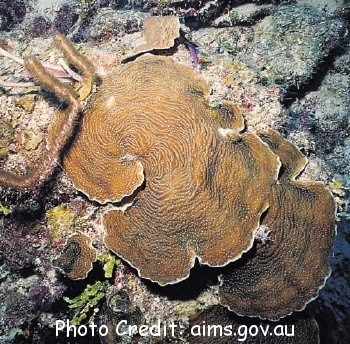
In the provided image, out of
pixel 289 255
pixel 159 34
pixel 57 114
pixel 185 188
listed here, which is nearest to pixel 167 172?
pixel 185 188

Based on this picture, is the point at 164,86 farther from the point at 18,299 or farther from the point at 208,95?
the point at 18,299

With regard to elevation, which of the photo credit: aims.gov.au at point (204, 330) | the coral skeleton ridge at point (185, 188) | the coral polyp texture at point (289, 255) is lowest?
the photo credit: aims.gov.au at point (204, 330)

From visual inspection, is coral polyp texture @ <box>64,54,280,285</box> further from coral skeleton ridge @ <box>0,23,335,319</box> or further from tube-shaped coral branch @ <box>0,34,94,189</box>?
tube-shaped coral branch @ <box>0,34,94,189</box>

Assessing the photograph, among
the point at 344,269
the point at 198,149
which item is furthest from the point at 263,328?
the point at 198,149

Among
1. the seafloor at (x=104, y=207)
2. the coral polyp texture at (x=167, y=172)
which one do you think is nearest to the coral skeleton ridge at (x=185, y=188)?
the coral polyp texture at (x=167, y=172)

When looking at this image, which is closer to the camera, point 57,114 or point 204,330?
point 57,114

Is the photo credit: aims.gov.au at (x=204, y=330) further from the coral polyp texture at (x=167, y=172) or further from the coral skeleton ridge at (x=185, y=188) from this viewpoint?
the coral polyp texture at (x=167, y=172)

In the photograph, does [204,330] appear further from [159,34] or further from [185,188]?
[159,34]

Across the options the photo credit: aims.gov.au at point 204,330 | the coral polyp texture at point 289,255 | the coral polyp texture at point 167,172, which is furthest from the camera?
the photo credit: aims.gov.au at point 204,330
